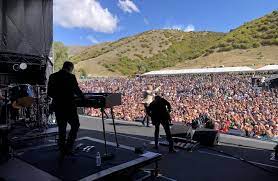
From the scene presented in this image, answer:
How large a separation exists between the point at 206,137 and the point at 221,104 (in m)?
9.35

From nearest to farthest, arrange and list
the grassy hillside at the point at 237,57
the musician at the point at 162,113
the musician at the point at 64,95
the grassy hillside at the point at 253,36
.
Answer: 1. the musician at the point at 64,95
2. the musician at the point at 162,113
3. the grassy hillside at the point at 237,57
4. the grassy hillside at the point at 253,36

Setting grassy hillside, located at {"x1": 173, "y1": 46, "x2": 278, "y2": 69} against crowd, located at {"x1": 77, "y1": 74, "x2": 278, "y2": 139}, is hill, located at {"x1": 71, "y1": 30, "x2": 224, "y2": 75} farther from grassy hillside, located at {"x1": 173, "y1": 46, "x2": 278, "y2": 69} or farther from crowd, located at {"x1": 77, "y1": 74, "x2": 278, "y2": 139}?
crowd, located at {"x1": 77, "y1": 74, "x2": 278, "y2": 139}

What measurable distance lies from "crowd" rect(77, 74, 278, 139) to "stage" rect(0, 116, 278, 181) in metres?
3.31

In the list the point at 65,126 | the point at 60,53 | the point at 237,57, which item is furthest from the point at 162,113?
the point at 60,53

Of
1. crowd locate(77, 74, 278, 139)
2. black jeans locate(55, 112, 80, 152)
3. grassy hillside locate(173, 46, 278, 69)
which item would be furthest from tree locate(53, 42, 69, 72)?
black jeans locate(55, 112, 80, 152)

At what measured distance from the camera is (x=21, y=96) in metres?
6.54

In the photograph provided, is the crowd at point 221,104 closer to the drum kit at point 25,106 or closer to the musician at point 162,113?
the musician at point 162,113

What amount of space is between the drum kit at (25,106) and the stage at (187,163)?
68 cm

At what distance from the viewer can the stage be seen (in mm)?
4500

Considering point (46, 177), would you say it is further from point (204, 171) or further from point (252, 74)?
point (252, 74)

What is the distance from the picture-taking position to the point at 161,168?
242 inches

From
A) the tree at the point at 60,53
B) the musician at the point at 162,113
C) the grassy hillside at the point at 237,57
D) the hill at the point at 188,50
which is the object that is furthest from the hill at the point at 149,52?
the musician at the point at 162,113

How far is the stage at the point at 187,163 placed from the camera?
14.8 feet

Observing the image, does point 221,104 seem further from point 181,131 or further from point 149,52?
point 149,52
